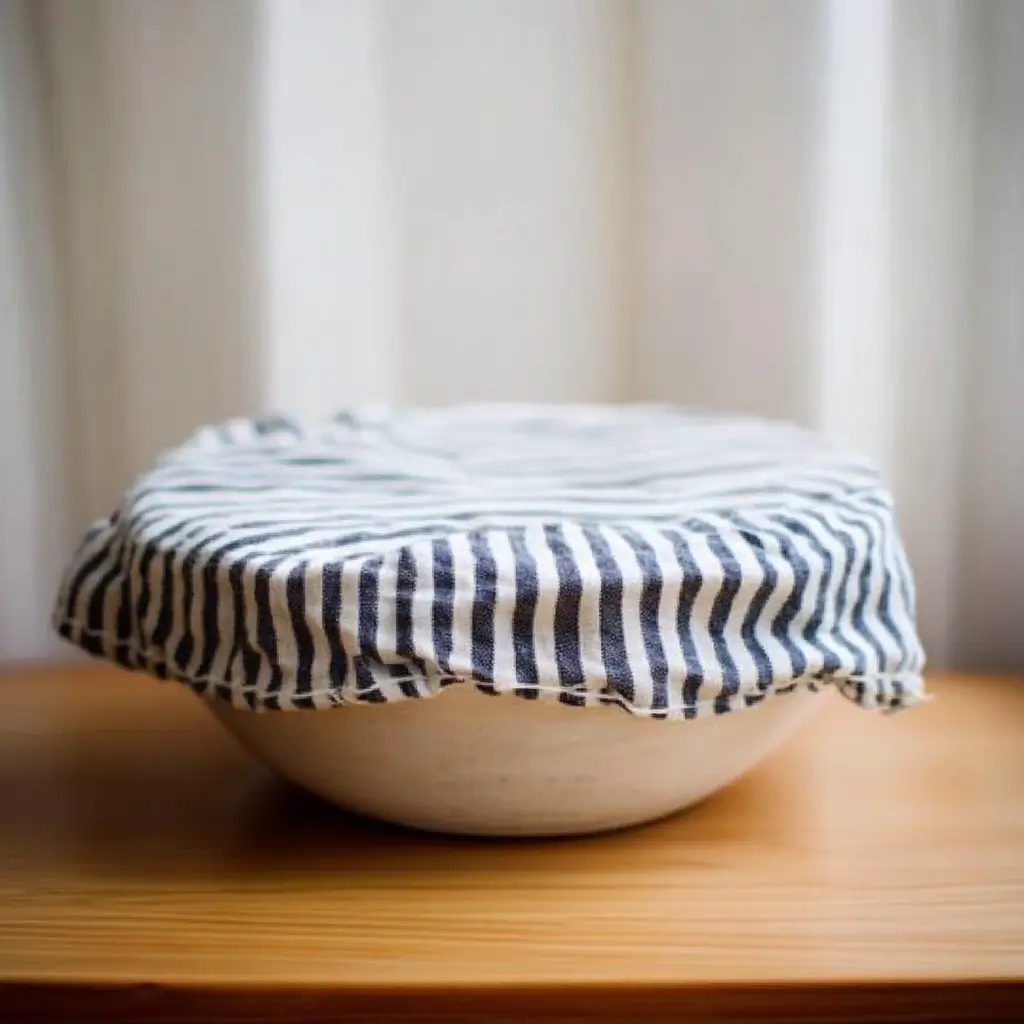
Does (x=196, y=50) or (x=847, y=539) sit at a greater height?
(x=196, y=50)

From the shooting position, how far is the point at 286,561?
45 cm

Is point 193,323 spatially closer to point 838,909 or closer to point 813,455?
point 813,455

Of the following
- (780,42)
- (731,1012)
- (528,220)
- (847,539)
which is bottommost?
(731,1012)

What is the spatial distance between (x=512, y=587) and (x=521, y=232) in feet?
1.67

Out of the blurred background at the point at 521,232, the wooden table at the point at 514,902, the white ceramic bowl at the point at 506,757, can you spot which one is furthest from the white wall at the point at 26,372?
the white ceramic bowl at the point at 506,757

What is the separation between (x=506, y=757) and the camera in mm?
465

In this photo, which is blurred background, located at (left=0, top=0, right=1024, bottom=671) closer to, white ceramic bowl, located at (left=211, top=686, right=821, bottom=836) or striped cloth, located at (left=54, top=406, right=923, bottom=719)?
striped cloth, located at (left=54, top=406, right=923, bottom=719)

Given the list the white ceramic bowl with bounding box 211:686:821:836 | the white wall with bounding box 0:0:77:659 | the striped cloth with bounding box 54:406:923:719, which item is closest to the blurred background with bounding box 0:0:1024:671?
the white wall with bounding box 0:0:77:659

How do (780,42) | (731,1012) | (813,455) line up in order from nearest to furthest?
(731,1012) < (813,455) < (780,42)

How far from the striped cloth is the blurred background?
0.24 metres

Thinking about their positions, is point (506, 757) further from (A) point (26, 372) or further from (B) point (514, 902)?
(A) point (26, 372)

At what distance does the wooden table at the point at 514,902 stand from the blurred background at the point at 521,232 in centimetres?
26

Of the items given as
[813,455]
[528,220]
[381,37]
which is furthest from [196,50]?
[813,455]

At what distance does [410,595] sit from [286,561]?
5 centimetres
